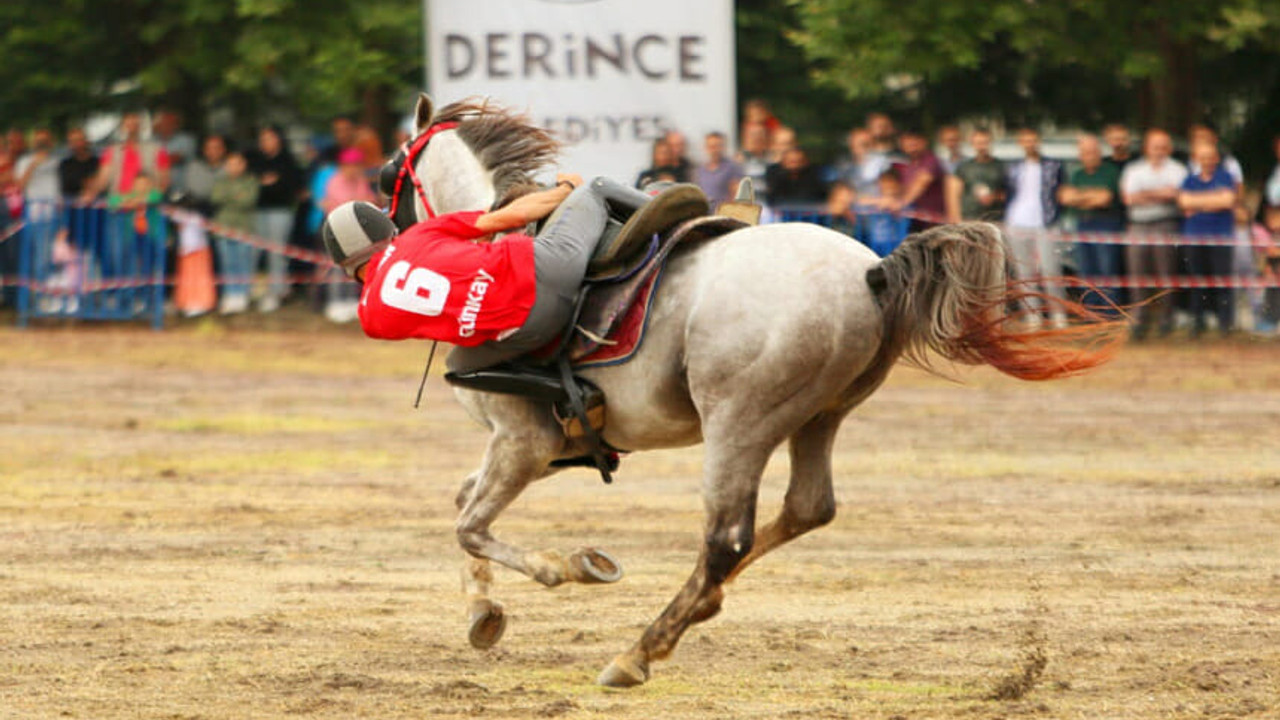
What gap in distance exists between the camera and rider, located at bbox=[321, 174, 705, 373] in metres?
7.53

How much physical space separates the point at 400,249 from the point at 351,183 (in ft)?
42.0

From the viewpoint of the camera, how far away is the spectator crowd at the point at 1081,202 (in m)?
18.0

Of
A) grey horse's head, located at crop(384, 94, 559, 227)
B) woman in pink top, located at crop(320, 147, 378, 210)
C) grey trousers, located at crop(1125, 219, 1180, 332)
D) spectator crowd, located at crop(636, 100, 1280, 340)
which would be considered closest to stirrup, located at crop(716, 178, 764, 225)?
grey horse's head, located at crop(384, 94, 559, 227)

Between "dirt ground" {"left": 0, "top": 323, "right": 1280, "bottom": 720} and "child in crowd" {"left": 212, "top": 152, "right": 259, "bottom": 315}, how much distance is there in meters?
4.04

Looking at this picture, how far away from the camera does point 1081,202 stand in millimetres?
18250

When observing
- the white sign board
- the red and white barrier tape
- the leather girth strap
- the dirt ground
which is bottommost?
the dirt ground

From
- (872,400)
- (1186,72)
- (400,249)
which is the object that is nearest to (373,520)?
(400,249)

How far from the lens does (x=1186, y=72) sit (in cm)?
2091

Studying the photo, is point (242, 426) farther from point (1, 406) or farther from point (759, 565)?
point (759, 565)

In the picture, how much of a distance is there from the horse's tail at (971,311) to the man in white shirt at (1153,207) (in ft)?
35.2

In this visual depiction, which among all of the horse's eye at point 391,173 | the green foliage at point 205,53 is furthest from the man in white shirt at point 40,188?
the horse's eye at point 391,173

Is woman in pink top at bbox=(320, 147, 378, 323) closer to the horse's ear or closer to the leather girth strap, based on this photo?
the horse's ear

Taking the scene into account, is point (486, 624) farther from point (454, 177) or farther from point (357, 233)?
point (454, 177)

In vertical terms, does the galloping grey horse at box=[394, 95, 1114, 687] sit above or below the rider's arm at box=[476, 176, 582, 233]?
below
